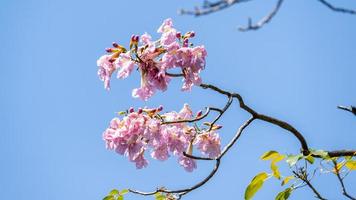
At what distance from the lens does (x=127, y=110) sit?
166 inches

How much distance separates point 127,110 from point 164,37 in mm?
588

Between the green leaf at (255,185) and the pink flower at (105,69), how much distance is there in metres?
1.38

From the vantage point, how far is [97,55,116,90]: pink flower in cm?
421

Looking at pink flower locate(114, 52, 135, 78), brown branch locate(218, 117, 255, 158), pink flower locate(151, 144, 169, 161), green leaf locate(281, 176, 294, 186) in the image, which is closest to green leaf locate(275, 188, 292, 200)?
green leaf locate(281, 176, 294, 186)

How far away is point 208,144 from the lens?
4324mm

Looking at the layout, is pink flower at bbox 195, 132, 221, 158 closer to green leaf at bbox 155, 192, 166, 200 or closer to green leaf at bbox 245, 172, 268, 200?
green leaf at bbox 155, 192, 166, 200

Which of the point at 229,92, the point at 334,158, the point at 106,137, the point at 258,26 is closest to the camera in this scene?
the point at 258,26

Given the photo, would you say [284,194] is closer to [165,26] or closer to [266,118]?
[266,118]

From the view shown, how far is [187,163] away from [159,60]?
0.85 metres

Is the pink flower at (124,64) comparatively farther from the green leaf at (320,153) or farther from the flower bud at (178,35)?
the green leaf at (320,153)

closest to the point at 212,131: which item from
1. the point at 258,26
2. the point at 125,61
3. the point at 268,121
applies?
the point at 268,121

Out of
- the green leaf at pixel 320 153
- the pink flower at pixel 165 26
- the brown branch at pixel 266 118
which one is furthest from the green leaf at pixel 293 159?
the pink flower at pixel 165 26

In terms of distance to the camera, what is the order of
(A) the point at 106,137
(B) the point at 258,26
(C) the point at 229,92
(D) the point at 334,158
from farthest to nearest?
1. (A) the point at 106,137
2. (C) the point at 229,92
3. (D) the point at 334,158
4. (B) the point at 258,26

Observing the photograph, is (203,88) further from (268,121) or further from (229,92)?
(268,121)
